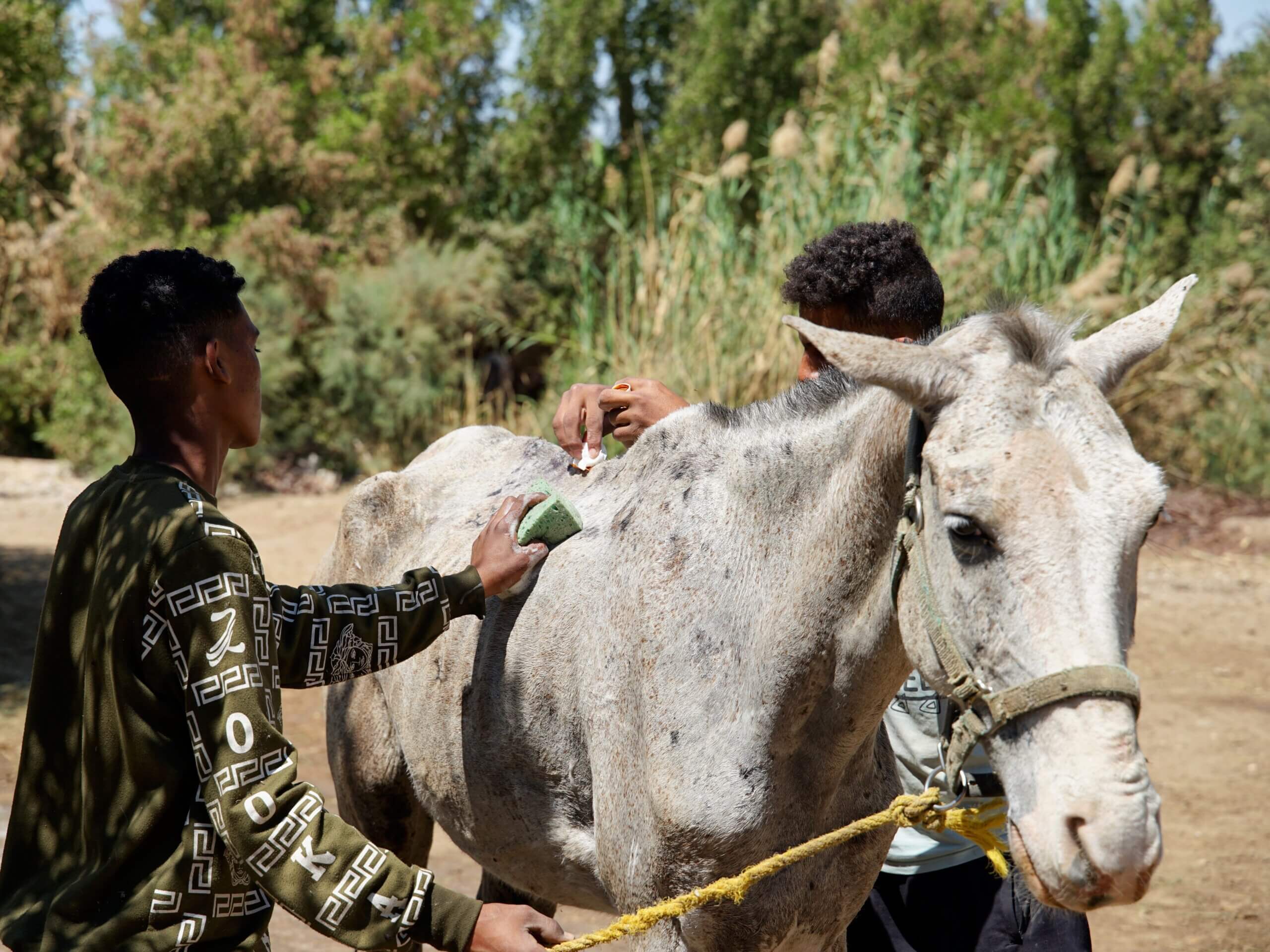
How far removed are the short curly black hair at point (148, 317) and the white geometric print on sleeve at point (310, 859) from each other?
81cm

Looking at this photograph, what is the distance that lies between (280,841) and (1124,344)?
1.57 m

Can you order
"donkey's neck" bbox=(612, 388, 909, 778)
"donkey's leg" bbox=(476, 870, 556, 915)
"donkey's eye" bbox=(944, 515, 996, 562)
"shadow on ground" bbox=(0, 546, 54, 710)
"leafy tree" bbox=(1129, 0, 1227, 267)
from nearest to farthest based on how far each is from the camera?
"donkey's eye" bbox=(944, 515, 996, 562), "donkey's neck" bbox=(612, 388, 909, 778), "donkey's leg" bbox=(476, 870, 556, 915), "shadow on ground" bbox=(0, 546, 54, 710), "leafy tree" bbox=(1129, 0, 1227, 267)

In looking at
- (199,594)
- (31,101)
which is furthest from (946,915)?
(31,101)

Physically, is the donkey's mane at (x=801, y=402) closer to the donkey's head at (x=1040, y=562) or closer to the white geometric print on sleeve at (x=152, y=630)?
the donkey's head at (x=1040, y=562)

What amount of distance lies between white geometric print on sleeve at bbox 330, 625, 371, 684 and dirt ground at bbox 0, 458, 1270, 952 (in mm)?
2392

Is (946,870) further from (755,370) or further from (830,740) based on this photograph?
(755,370)

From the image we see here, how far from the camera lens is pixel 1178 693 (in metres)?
7.38

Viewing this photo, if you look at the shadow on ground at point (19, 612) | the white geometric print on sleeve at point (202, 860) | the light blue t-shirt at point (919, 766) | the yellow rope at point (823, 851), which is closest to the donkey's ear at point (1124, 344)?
the yellow rope at point (823, 851)

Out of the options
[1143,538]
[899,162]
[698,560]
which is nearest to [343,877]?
[698,560]

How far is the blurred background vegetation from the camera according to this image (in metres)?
11.3

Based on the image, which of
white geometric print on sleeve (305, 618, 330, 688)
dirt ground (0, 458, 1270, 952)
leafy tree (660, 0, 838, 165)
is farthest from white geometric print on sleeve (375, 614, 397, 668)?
leafy tree (660, 0, 838, 165)

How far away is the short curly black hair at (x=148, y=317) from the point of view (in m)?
1.93

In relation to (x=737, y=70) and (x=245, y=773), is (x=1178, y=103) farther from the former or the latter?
(x=245, y=773)

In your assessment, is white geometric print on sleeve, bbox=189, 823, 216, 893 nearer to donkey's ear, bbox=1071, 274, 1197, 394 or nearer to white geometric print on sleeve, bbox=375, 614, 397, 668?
white geometric print on sleeve, bbox=375, 614, 397, 668
